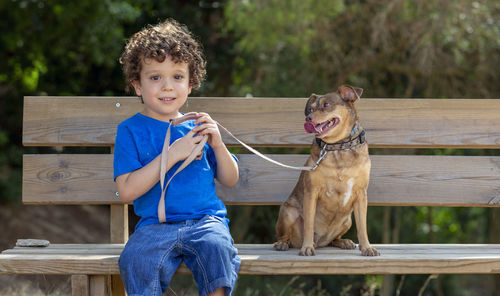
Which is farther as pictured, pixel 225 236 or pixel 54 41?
pixel 54 41

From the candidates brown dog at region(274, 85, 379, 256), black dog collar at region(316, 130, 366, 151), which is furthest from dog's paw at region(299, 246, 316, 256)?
black dog collar at region(316, 130, 366, 151)

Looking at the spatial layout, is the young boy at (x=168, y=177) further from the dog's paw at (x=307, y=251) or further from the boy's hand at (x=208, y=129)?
the dog's paw at (x=307, y=251)

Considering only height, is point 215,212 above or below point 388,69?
below

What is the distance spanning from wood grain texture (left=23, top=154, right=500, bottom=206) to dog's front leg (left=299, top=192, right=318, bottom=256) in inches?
24.6

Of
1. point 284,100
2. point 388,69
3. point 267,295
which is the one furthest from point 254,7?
point 267,295

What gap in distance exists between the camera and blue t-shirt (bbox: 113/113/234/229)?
8.86ft

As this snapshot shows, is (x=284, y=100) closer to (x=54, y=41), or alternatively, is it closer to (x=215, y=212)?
(x=215, y=212)

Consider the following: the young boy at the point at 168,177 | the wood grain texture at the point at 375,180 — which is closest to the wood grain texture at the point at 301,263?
the young boy at the point at 168,177

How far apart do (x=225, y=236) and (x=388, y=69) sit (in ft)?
15.2

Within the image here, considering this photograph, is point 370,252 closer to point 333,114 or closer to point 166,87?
point 333,114

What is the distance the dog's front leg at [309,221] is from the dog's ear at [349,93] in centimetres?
49

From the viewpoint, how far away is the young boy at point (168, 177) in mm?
2455

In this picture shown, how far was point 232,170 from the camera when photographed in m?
2.90

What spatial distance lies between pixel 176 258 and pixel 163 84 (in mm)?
813
